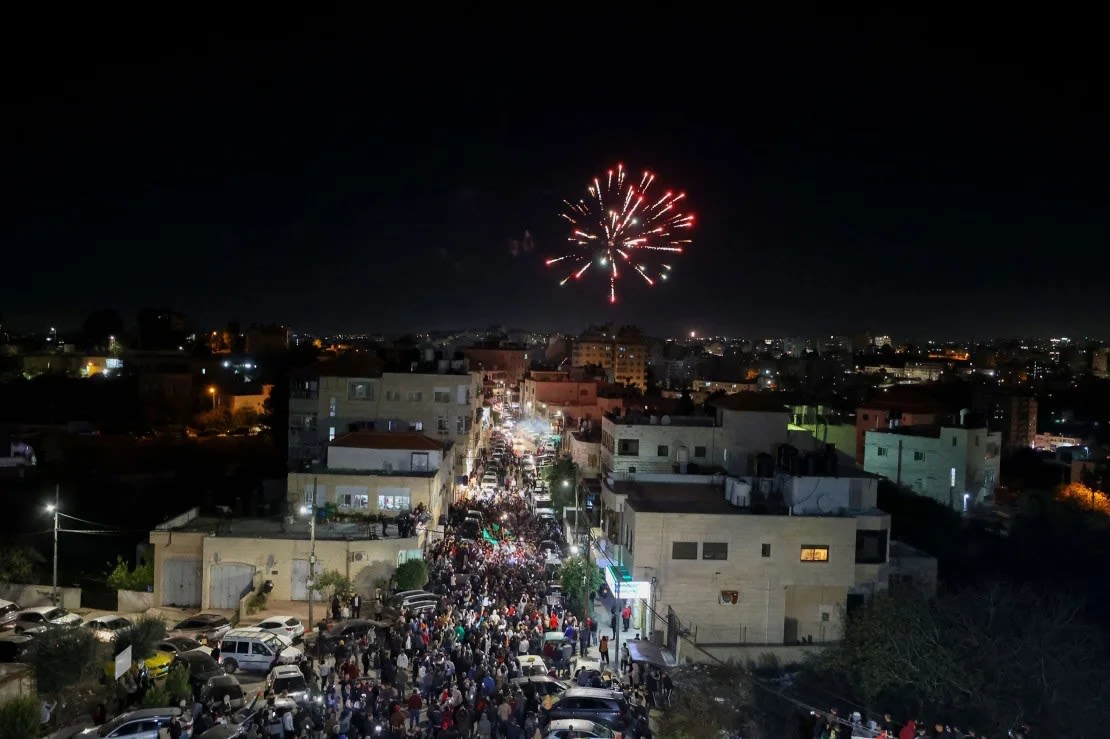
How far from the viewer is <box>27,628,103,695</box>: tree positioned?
15062 millimetres

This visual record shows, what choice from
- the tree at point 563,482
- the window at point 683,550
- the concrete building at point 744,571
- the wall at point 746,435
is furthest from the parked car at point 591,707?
the wall at point 746,435

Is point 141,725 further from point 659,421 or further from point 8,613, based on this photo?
point 659,421

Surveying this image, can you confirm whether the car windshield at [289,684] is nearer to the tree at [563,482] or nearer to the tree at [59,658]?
the tree at [59,658]

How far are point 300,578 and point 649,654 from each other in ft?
31.5

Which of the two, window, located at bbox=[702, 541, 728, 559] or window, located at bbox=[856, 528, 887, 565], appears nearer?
window, located at bbox=[702, 541, 728, 559]

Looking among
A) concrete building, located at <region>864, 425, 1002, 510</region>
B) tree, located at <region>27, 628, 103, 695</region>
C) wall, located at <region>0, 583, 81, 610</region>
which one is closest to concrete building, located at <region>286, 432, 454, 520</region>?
wall, located at <region>0, 583, 81, 610</region>

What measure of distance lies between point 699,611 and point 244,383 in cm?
3831

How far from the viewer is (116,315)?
74875 millimetres

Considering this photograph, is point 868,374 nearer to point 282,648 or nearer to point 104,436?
point 104,436

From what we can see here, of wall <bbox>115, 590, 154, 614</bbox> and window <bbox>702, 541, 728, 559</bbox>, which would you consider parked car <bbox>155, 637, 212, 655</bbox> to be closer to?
wall <bbox>115, 590, 154, 614</bbox>

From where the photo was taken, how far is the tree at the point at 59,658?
15.1 meters

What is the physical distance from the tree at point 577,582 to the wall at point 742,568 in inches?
46.0

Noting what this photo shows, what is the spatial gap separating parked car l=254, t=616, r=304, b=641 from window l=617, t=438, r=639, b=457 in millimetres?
15511

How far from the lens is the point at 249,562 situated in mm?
22094
